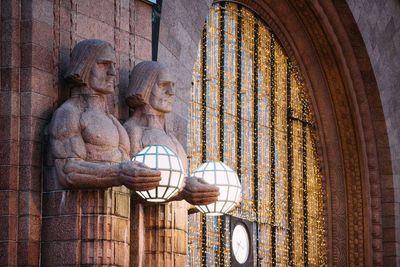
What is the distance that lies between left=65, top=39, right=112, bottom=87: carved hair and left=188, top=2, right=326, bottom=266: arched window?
5.49m

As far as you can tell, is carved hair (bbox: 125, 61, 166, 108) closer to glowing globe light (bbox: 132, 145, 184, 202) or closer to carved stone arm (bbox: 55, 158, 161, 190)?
glowing globe light (bbox: 132, 145, 184, 202)

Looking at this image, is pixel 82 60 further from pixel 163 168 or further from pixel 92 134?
pixel 163 168

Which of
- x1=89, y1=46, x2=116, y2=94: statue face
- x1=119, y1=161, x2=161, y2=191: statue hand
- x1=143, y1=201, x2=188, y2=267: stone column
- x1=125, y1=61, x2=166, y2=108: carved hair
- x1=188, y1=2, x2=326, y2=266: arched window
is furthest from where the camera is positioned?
x1=188, y1=2, x2=326, y2=266: arched window

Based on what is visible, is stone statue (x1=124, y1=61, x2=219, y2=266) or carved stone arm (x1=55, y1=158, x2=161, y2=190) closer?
carved stone arm (x1=55, y1=158, x2=161, y2=190)

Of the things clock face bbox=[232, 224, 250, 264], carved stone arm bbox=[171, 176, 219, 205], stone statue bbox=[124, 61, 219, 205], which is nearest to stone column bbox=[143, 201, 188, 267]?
stone statue bbox=[124, 61, 219, 205]

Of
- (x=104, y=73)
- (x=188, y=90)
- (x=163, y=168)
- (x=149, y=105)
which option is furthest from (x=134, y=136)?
(x=188, y=90)

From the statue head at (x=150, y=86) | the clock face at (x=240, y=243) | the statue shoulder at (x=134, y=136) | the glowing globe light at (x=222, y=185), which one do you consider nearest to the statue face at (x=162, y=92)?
the statue head at (x=150, y=86)

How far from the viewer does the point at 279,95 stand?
17438mm

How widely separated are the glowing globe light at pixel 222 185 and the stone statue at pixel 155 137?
0.97 ft

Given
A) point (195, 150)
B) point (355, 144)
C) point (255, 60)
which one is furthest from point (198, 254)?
point (355, 144)

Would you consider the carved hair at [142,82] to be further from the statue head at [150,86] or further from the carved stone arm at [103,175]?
the carved stone arm at [103,175]

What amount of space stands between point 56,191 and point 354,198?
10.6 m

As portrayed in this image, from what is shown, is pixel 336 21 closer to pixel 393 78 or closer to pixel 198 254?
pixel 393 78

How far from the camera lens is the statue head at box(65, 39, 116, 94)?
859cm
